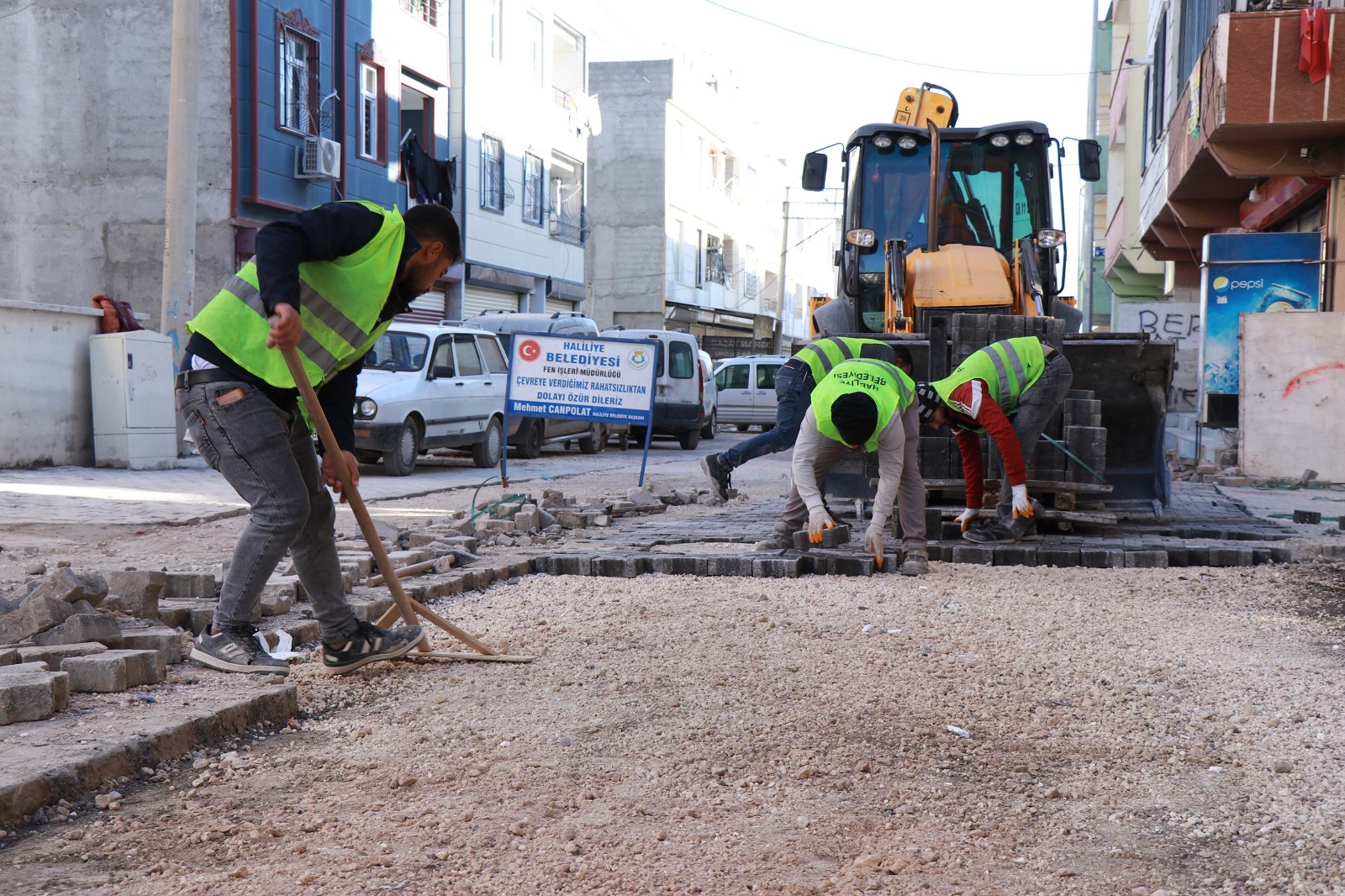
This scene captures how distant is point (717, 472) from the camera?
10.6 meters

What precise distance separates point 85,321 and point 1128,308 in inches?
602

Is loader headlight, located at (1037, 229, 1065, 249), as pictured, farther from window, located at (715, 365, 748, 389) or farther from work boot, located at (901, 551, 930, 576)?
window, located at (715, 365, 748, 389)

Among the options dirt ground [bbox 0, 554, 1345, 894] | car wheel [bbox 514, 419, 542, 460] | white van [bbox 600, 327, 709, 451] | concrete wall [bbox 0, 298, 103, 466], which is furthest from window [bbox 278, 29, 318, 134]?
dirt ground [bbox 0, 554, 1345, 894]

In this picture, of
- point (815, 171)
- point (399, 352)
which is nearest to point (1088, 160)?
point (815, 171)

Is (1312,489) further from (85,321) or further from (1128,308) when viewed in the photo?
(85,321)

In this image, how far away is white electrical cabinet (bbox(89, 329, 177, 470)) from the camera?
43.9ft

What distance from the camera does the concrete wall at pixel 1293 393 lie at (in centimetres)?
1341

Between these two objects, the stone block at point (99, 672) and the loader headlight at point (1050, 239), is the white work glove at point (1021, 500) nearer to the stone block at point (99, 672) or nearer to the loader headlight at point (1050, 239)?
the loader headlight at point (1050, 239)

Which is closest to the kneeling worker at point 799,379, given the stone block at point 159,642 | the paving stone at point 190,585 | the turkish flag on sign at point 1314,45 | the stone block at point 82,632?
the paving stone at point 190,585

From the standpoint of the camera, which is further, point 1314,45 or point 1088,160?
point 1314,45

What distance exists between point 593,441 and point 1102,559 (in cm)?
1246

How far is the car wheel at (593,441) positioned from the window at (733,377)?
263 inches

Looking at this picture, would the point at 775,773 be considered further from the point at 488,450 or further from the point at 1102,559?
the point at 488,450

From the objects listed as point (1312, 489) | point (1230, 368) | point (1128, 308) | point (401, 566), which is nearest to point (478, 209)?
A: point (1128, 308)
